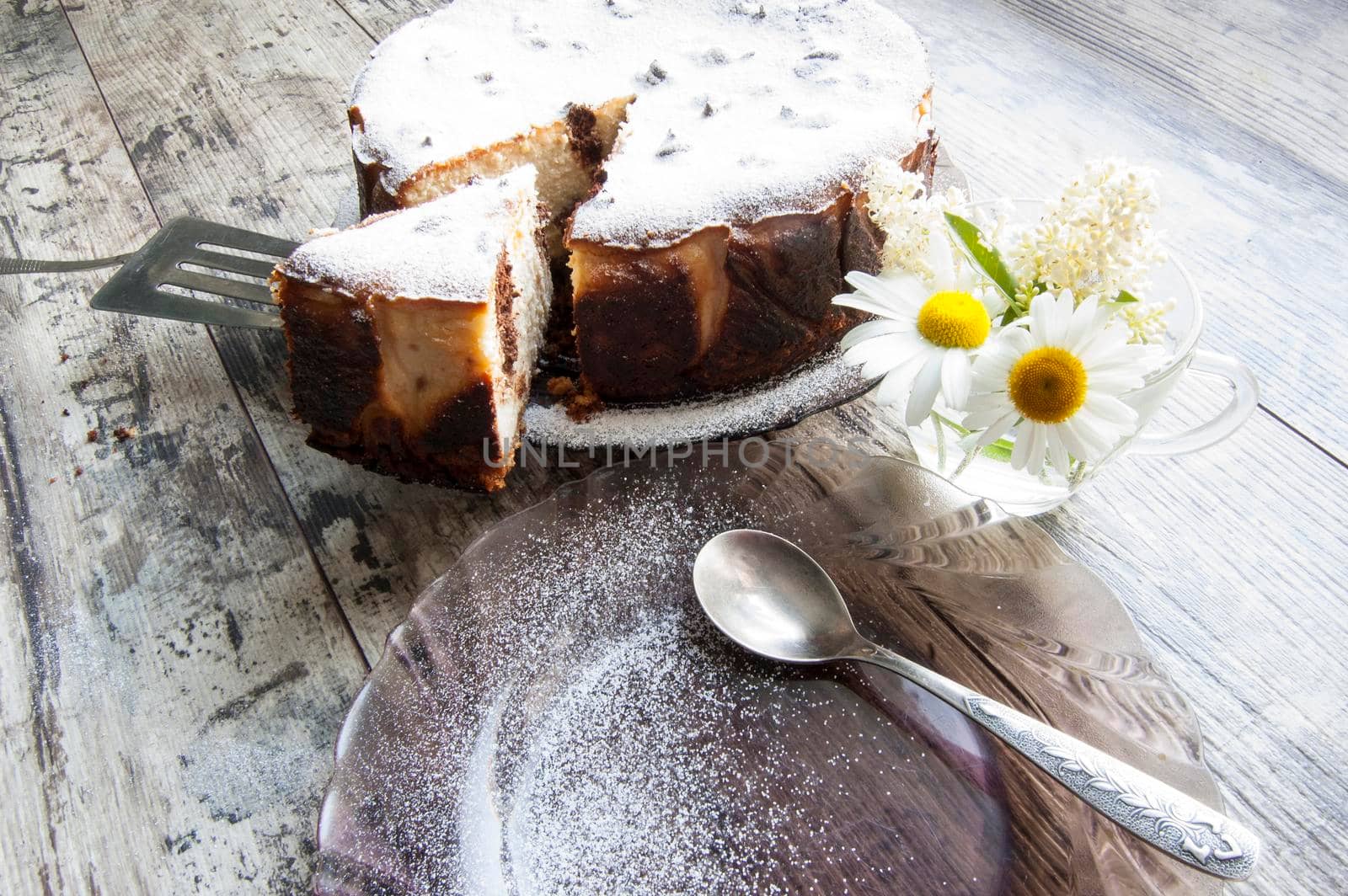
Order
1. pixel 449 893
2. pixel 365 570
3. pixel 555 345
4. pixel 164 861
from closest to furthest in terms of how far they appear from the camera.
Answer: pixel 449 893 < pixel 164 861 < pixel 365 570 < pixel 555 345

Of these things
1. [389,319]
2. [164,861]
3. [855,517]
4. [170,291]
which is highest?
[389,319]

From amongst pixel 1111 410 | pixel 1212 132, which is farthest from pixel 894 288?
pixel 1212 132

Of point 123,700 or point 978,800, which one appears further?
point 123,700

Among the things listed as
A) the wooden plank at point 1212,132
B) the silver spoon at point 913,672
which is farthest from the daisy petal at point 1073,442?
the wooden plank at point 1212,132

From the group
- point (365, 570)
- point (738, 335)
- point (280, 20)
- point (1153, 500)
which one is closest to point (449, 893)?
point (365, 570)

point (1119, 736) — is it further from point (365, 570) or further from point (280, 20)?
point (280, 20)

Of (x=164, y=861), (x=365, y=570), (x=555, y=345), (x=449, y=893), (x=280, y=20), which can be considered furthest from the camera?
(x=280, y=20)

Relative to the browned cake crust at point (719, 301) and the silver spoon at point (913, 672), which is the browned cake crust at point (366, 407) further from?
the silver spoon at point (913, 672)
